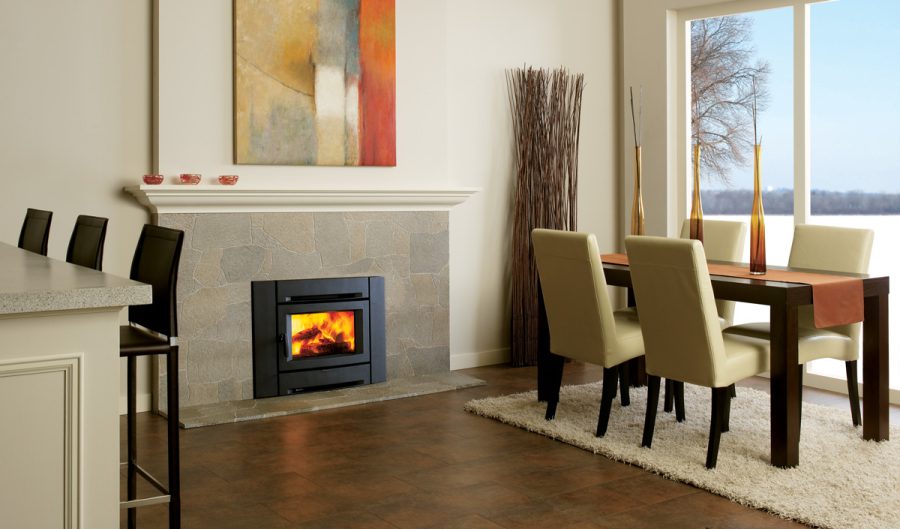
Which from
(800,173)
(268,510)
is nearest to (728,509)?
(268,510)

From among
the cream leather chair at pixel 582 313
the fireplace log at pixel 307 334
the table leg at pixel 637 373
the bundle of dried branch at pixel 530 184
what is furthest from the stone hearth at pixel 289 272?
the cream leather chair at pixel 582 313

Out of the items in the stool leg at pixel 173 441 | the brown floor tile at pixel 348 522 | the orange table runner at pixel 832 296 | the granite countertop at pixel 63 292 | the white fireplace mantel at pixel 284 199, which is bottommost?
the brown floor tile at pixel 348 522

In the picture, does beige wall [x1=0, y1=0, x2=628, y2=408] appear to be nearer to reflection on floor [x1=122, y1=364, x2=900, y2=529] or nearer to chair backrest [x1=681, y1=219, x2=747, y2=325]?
reflection on floor [x1=122, y1=364, x2=900, y2=529]

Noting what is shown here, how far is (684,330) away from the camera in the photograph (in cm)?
391

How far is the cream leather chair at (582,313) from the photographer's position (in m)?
4.34

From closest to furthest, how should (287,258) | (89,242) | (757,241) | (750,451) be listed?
(89,242) → (750,451) → (757,241) → (287,258)

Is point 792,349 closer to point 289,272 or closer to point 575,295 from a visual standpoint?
point 575,295

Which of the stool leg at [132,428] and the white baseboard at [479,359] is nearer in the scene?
the stool leg at [132,428]

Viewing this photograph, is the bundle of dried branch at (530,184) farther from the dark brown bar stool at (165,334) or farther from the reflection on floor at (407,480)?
the dark brown bar stool at (165,334)

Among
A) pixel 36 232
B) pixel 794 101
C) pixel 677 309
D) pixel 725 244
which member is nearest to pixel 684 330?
pixel 677 309

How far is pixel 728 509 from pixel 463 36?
3.79 m

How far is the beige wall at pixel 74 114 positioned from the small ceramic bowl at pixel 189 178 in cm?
30

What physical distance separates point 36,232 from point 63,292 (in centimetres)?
208

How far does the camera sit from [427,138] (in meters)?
5.86
